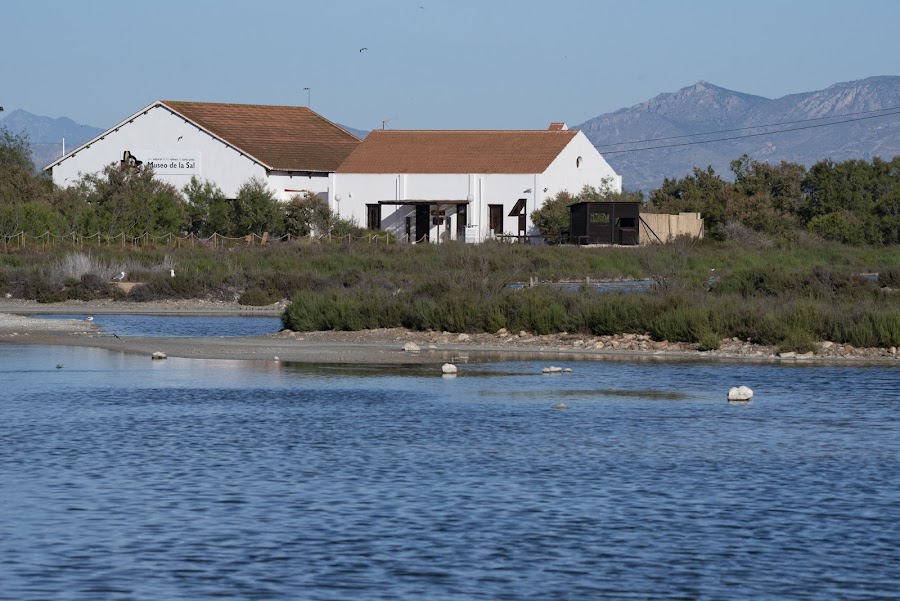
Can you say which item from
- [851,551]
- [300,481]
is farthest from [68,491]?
[851,551]

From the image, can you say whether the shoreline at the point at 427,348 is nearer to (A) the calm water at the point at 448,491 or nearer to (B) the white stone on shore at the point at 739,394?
(A) the calm water at the point at 448,491

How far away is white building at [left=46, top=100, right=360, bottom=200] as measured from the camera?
266 ft

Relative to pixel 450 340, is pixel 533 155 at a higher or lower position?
higher

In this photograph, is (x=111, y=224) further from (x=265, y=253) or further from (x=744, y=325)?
(x=744, y=325)

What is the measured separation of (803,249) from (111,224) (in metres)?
32.2

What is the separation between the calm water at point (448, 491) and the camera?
1141cm

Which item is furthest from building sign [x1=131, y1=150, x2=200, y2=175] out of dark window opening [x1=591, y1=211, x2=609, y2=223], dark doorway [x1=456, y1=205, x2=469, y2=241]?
dark window opening [x1=591, y1=211, x2=609, y2=223]

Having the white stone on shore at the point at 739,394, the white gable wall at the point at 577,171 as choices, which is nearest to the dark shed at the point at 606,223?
the white gable wall at the point at 577,171

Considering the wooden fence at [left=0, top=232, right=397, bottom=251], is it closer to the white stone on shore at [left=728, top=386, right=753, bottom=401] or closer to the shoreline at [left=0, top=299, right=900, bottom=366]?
the shoreline at [left=0, top=299, right=900, bottom=366]

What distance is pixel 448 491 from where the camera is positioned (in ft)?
48.7

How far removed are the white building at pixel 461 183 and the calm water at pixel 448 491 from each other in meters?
55.5

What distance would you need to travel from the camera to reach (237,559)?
12.0 metres

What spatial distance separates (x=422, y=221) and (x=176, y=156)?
14602mm

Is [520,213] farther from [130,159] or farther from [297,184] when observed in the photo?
[130,159]
